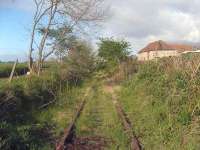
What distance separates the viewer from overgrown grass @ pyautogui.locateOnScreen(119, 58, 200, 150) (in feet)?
33.9

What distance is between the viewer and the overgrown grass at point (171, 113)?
1032 cm

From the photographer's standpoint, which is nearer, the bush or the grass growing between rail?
the bush

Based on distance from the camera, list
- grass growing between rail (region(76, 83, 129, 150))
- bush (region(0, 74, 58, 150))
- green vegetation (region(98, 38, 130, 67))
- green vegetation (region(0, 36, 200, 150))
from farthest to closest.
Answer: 1. green vegetation (region(98, 38, 130, 67))
2. grass growing between rail (region(76, 83, 129, 150))
3. green vegetation (region(0, 36, 200, 150))
4. bush (region(0, 74, 58, 150))

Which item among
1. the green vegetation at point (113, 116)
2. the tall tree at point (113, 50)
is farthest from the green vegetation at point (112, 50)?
the green vegetation at point (113, 116)

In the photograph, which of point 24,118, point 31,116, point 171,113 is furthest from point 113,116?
point 24,118

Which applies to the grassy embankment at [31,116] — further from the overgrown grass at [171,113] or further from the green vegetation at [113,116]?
the overgrown grass at [171,113]

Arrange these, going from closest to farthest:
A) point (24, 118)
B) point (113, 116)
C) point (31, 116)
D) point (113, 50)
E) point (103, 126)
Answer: point (103, 126) → point (24, 118) → point (31, 116) → point (113, 116) → point (113, 50)

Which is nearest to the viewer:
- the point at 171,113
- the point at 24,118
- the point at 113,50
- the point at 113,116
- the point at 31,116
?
the point at 171,113

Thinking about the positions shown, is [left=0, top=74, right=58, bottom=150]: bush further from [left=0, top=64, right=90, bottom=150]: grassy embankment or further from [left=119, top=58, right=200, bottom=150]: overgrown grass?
[left=119, top=58, right=200, bottom=150]: overgrown grass

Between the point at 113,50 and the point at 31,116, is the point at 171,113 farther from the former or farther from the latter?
the point at 113,50

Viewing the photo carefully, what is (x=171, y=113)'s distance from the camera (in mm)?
12852

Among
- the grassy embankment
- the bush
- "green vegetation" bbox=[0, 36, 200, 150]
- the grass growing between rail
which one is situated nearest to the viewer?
the bush

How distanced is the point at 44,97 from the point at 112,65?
103 feet

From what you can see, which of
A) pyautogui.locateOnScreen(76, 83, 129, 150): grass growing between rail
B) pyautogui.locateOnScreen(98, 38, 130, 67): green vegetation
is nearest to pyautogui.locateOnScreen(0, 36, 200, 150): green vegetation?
pyautogui.locateOnScreen(76, 83, 129, 150): grass growing between rail
